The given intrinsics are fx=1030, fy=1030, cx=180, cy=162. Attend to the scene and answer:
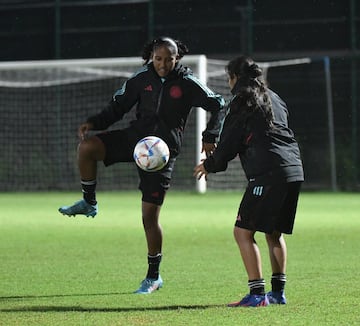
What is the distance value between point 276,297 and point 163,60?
196cm

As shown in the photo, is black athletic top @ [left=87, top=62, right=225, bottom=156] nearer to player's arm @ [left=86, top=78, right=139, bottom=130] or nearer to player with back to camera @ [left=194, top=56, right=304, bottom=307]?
player's arm @ [left=86, top=78, right=139, bottom=130]

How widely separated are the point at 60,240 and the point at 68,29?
1265 cm

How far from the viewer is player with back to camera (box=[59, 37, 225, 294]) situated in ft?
24.6

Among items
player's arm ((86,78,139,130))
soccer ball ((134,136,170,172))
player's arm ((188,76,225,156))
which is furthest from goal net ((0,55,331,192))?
soccer ball ((134,136,170,172))

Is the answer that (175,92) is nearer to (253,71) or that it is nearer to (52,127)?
(253,71)

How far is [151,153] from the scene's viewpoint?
23.8 feet

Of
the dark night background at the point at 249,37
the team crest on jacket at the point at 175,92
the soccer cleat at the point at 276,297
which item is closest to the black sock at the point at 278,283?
the soccer cleat at the point at 276,297

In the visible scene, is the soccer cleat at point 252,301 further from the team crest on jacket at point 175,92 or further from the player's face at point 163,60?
the player's face at point 163,60

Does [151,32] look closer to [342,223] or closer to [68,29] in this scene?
[68,29]

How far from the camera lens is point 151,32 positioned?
2255 cm

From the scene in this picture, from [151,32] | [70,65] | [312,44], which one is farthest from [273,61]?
[70,65]

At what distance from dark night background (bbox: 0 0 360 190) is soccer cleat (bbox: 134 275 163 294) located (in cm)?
1418

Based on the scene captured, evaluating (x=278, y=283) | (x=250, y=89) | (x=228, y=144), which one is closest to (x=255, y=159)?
(x=228, y=144)

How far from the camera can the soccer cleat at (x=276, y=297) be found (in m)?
6.54
